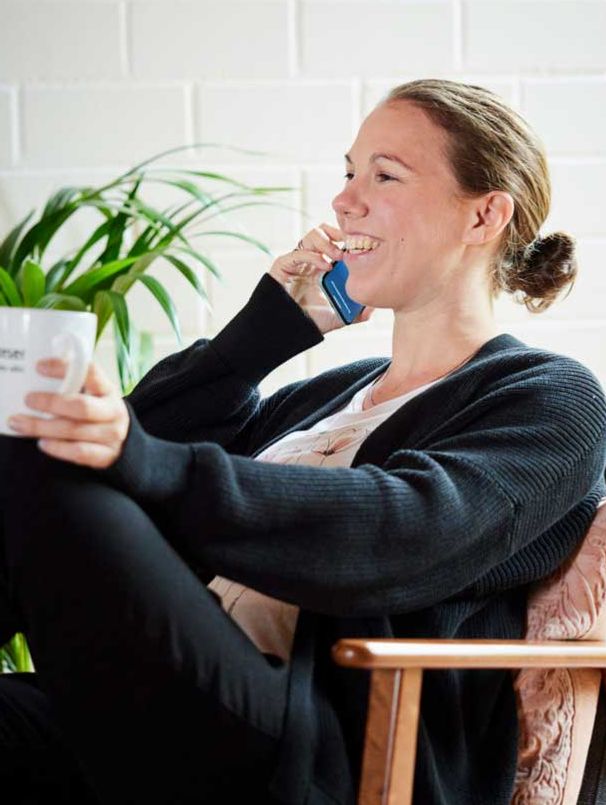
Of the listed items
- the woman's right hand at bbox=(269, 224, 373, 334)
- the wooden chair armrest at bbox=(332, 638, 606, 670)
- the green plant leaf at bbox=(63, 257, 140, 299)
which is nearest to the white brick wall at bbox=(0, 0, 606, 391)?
the green plant leaf at bbox=(63, 257, 140, 299)

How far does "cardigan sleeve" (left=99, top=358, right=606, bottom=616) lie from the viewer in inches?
44.5

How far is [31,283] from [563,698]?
41.4 inches

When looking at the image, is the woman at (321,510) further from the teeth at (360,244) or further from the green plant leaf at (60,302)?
the green plant leaf at (60,302)

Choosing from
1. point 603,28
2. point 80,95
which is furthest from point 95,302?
point 603,28

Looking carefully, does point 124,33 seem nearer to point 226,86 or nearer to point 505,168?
point 226,86

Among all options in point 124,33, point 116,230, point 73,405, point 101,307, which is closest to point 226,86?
point 124,33

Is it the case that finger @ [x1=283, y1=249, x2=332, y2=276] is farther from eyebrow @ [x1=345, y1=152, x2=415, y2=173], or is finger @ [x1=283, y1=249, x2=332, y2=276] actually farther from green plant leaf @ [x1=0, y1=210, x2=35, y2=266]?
green plant leaf @ [x1=0, y1=210, x2=35, y2=266]

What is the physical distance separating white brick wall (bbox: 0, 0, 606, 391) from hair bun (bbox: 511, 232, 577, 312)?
0.78m

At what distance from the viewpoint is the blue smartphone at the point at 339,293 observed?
1798 mm

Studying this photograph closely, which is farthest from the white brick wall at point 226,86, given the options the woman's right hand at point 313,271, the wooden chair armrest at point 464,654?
the wooden chair armrest at point 464,654

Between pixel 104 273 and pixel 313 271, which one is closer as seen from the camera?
pixel 313 271

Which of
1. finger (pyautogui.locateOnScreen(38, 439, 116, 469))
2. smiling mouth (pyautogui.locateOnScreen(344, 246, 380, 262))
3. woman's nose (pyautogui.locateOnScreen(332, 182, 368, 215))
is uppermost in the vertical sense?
woman's nose (pyautogui.locateOnScreen(332, 182, 368, 215))

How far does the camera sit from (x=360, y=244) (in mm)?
1699

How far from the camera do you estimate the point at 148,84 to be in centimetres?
245
